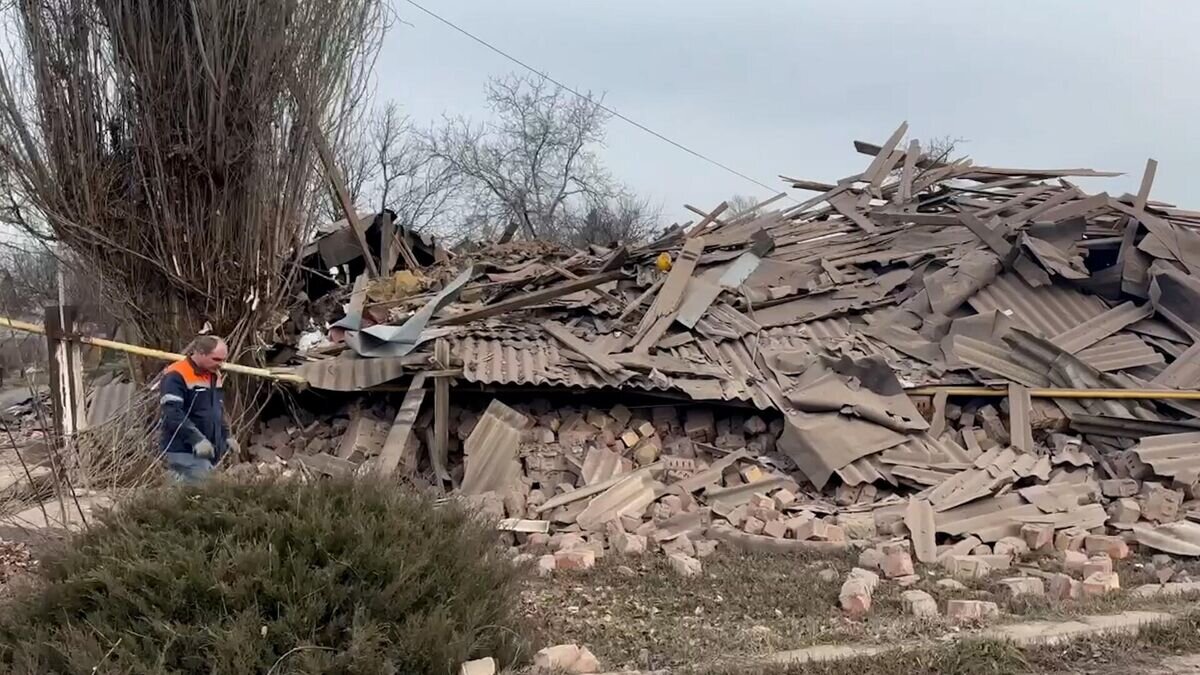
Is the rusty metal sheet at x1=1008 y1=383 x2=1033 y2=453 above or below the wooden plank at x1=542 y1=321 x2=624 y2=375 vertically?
below

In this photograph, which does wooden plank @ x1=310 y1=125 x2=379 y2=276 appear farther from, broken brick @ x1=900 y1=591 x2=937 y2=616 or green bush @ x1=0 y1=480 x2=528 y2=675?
broken brick @ x1=900 y1=591 x2=937 y2=616

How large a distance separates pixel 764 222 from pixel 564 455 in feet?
20.4

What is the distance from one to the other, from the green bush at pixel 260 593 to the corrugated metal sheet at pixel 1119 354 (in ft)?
27.1

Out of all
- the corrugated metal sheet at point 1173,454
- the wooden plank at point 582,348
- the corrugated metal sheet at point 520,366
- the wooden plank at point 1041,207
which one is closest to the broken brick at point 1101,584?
the corrugated metal sheet at point 1173,454

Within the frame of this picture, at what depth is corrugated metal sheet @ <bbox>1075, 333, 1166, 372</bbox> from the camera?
10.4 metres

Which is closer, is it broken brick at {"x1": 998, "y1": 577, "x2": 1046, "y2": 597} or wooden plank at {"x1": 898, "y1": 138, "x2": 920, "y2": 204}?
broken brick at {"x1": 998, "y1": 577, "x2": 1046, "y2": 597}

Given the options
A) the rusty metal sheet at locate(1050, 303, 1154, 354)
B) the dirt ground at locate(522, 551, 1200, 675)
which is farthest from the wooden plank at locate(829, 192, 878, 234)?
the dirt ground at locate(522, 551, 1200, 675)

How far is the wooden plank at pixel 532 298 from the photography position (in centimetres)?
1015

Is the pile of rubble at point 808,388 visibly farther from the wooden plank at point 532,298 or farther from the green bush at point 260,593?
the green bush at point 260,593

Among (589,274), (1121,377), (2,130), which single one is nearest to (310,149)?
(2,130)

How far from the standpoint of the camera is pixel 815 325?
11.1m

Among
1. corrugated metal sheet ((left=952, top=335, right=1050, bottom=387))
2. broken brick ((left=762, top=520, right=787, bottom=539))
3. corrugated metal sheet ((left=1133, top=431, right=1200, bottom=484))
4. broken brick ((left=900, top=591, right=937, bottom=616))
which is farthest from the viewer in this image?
corrugated metal sheet ((left=952, top=335, right=1050, bottom=387))

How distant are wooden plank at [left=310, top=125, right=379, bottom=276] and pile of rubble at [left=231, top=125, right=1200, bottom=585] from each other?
0.87 metres

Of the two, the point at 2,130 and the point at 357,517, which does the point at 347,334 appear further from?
the point at 357,517
